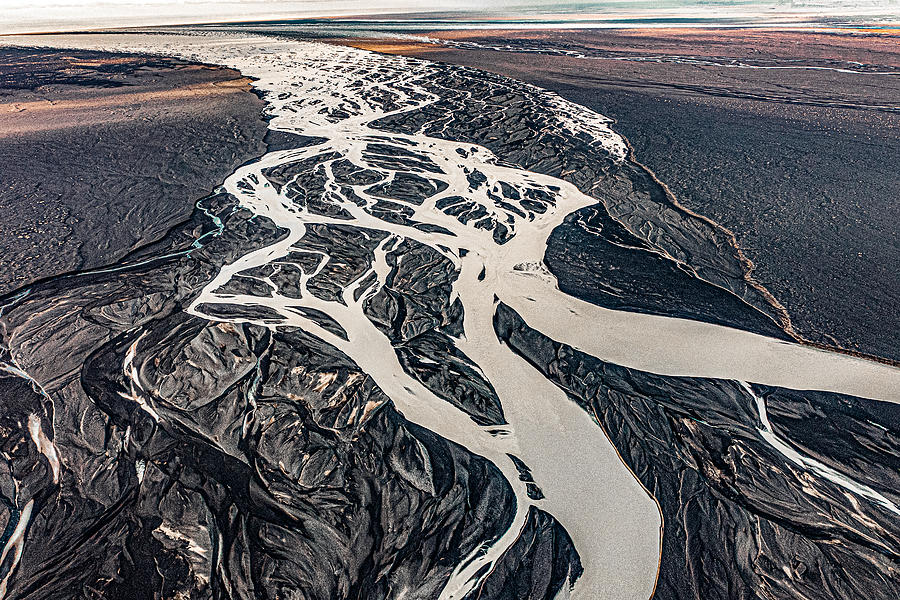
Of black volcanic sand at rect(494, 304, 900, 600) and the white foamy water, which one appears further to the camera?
the white foamy water

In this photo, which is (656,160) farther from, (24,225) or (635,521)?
(24,225)

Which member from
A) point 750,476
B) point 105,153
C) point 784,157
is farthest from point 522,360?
point 105,153

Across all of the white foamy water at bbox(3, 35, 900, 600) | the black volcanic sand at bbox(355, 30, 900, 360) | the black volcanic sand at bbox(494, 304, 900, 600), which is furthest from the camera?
the black volcanic sand at bbox(355, 30, 900, 360)

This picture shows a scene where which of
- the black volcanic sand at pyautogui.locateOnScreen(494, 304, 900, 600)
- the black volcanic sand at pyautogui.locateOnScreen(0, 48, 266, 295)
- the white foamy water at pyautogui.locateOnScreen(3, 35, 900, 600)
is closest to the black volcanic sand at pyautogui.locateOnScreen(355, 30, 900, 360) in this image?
the white foamy water at pyautogui.locateOnScreen(3, 35, 900, 600)

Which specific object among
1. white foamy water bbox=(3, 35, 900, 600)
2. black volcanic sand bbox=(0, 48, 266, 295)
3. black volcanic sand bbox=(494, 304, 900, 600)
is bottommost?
black volcanic sand bbox=(494, 304, 900, 600)

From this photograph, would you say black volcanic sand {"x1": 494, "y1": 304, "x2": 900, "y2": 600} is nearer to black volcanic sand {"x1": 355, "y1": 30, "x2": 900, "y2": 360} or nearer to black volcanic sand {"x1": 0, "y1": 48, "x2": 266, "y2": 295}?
black volcanic sand {"x1": 355, "y1": 30, "x2": 900, "y2": 360}

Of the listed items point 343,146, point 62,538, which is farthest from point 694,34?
point 62,538
